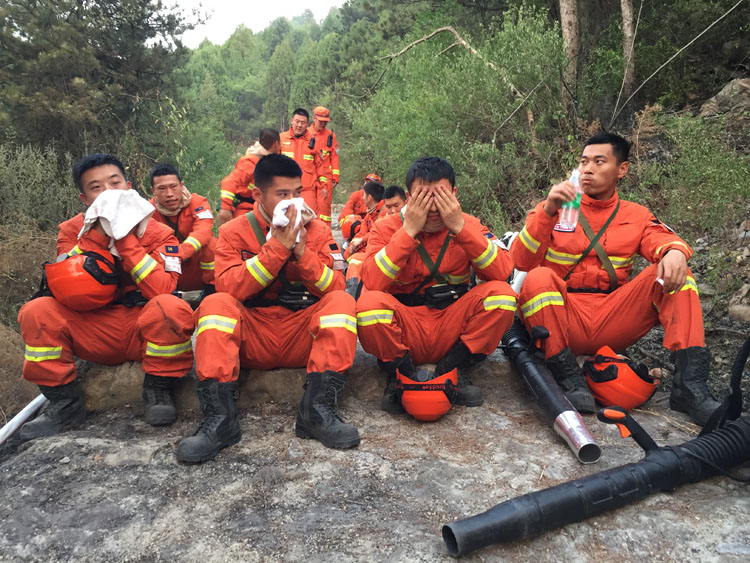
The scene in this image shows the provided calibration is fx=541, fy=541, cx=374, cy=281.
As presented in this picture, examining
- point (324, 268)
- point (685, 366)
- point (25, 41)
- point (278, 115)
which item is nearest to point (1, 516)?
point (324, 268)

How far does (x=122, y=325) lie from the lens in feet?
11.5

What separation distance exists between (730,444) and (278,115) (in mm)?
61716

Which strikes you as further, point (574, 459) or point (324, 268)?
point (324, 268)

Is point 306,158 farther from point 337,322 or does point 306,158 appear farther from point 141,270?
point 337,322

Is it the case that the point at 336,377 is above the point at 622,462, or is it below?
above

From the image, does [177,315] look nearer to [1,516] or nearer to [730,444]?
[1,516]

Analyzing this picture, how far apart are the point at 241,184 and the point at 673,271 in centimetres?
515

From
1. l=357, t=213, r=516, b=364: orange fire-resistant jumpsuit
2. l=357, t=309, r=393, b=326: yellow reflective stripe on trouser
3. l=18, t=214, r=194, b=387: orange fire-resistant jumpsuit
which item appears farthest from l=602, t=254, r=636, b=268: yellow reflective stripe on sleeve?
l=18, t=214, r=194, b=387: orange fire-resistant jumpsuit

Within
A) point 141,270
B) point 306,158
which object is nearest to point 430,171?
point 141,270

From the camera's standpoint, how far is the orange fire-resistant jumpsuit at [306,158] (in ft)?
29.1

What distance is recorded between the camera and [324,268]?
3.45m

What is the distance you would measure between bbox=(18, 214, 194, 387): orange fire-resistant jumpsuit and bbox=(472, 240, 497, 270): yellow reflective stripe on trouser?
1.85 m

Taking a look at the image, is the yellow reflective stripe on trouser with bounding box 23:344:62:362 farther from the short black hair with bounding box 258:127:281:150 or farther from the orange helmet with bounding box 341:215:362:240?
the orange helmet with bounding box 341:215:362:240

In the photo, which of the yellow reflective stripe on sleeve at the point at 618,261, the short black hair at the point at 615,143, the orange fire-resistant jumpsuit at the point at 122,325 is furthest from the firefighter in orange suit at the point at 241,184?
the yellow reflective stripe on sleeve at the point at 618,261
